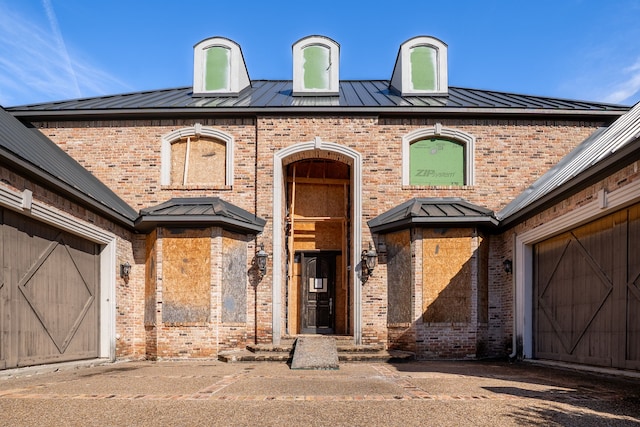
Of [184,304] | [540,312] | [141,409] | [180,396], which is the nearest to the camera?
[141,409]

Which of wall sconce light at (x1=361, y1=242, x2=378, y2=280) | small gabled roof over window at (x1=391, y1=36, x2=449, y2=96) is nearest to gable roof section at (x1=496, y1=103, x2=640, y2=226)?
wall sconce light at (x1=361, y1=242, x2=378, y2=280)

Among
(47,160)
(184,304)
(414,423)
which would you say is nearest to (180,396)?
(414,423)

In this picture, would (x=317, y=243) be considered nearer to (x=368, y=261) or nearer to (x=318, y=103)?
(x=368, y=261)

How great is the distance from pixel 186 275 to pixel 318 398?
21.4 feet

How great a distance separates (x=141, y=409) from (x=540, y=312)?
8652mm

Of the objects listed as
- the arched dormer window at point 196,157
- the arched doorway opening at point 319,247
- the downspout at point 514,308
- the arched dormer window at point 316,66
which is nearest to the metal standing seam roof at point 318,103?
the arched dormer window at point 316,66

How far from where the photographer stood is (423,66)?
1522cm

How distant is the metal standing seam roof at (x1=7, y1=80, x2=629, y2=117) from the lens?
44.2ft

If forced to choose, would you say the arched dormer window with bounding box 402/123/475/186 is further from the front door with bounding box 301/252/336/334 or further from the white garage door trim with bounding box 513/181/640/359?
the front door with bounding box 301/252/336/334

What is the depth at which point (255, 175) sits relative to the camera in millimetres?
13492

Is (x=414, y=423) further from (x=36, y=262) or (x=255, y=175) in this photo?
(x=255, y=175)

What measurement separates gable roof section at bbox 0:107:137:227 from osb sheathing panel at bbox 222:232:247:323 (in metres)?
2.43

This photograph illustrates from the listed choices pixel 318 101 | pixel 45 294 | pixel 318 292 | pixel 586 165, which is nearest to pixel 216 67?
pixel 318 101

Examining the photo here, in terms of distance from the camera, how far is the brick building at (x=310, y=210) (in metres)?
11.6
